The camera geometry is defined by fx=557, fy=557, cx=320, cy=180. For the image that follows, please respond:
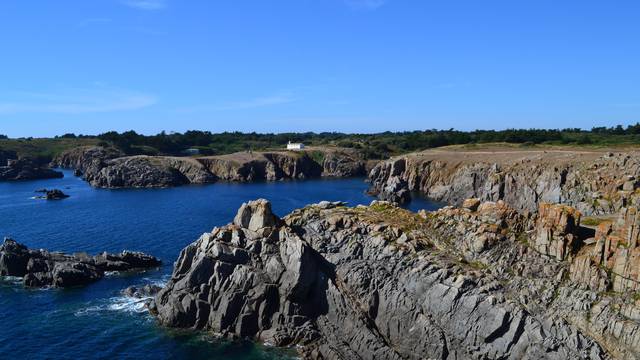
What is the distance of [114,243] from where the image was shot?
9238 centimetres

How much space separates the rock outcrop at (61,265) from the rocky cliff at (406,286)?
681 inches

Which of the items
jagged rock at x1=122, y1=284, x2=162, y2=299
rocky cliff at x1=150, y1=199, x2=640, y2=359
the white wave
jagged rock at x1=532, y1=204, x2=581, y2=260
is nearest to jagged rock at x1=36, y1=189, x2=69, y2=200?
the white wave

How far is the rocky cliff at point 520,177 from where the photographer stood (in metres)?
103

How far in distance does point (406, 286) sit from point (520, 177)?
86755mm

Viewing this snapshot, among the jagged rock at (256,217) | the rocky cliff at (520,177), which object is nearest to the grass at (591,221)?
the rocky cliff at (520,177)

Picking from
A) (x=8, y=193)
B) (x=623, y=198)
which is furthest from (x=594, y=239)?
(x=8, y=193)

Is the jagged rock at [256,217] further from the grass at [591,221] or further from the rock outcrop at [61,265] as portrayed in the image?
the grass at [591,221]

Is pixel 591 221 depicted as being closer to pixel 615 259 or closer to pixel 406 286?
pixel 615 259

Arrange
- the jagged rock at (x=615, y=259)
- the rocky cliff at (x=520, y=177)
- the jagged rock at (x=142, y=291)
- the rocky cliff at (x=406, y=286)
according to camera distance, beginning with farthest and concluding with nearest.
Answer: the rocky cliff at (x=520, y=177) < the jagged rock at (x=142, y=291) < the rocky cliff at (x=406, y=286) < the jagged rock at (x=615, y=259)

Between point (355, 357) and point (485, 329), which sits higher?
point (485, 329)

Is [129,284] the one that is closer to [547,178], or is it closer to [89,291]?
[89,291]

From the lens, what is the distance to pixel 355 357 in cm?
4731

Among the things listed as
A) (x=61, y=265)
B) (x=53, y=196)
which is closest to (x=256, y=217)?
(x=61, y=265)

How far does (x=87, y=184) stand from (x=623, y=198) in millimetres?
168013
